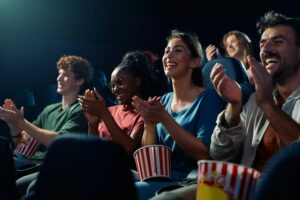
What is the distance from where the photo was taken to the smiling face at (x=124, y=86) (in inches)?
77.8

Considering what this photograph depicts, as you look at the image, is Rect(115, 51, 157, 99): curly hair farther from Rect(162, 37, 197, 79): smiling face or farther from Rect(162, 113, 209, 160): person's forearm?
Rect(162, 113, 209, 160): person's forearm

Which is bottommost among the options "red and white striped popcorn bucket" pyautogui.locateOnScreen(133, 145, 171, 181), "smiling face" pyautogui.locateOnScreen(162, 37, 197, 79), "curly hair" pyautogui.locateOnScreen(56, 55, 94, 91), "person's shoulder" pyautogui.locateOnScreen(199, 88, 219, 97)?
"red and white striped popcorn bucket" pyautogui.locateOnScreen(133, 145, 171, 181)

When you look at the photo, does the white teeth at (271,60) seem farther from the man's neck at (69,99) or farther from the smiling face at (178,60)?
the man's neck at (69,99)

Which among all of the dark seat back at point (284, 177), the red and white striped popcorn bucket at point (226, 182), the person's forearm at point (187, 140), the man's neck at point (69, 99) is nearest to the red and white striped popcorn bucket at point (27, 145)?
the man's neck at point (69, 99)

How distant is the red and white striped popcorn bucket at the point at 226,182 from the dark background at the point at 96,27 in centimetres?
316

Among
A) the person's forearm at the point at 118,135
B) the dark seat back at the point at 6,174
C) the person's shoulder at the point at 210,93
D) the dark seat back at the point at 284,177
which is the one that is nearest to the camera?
the dark seat back at the point at 284,177

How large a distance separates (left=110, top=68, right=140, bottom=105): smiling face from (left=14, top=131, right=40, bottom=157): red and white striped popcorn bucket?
42 cm

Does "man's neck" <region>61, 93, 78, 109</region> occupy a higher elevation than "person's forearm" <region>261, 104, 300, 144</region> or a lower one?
lower

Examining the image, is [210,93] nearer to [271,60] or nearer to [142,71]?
[271,60]

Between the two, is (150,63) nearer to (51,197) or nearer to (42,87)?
(51,197)

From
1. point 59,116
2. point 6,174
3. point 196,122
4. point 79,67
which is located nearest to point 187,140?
point 196,122

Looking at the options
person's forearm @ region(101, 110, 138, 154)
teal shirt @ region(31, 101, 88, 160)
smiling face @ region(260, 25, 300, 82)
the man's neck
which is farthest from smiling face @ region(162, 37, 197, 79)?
the man's neck

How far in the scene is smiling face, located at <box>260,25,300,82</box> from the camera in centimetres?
144

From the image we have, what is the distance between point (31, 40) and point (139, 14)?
103 cm
